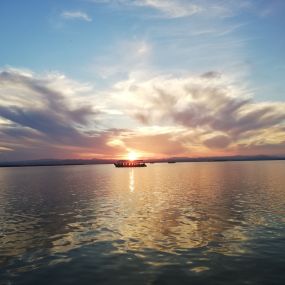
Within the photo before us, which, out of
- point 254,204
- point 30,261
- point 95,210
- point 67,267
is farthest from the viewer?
point 254,204

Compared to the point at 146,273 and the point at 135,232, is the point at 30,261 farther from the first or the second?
the point at 135,232

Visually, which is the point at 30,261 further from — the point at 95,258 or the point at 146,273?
the point at 146,273

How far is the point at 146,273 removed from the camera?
1931cm

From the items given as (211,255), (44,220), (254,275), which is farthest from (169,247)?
(44,220)

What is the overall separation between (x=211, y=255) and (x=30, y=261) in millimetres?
13015

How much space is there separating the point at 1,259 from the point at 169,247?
1262 centimetres

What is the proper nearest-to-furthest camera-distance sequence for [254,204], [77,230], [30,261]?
1. [30,261]
2. [77,230]
3. [254,204]

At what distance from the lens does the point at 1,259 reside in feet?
73.6

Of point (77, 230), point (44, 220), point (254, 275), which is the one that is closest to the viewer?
point (254, 275)

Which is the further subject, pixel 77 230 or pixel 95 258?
pixel 77 230

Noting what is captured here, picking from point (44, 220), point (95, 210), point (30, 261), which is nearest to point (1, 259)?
point (30, 261)

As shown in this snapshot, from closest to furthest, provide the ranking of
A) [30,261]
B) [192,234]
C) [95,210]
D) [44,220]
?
[30,261]
[192,234]
[44,220]
[95,210]

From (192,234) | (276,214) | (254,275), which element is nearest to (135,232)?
(192,234)

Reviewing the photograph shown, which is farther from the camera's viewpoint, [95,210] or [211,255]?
[95,210]
